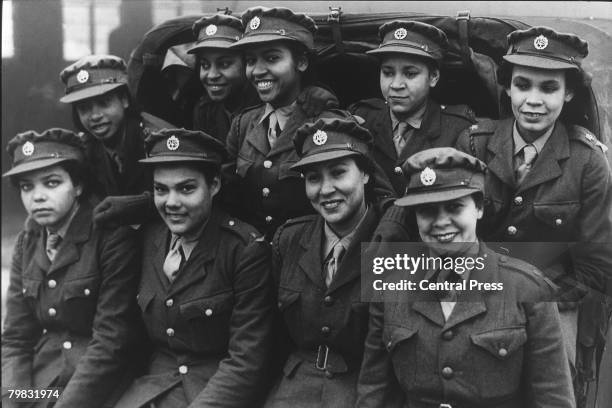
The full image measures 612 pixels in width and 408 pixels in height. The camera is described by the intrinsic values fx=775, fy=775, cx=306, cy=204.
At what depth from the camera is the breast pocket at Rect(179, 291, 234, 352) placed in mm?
3645

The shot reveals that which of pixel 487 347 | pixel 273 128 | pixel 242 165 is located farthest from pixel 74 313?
pixel 487 347

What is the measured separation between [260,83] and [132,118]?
966mm

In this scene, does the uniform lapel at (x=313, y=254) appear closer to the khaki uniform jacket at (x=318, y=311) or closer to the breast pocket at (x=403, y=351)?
the khaki uniform jacket at (x=318, y=311)

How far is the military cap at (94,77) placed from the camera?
14.1 feet

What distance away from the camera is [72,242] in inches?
156

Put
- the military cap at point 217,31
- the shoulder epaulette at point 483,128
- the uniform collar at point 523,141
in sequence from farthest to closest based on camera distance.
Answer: the military cap at point 217,31, the shoulder epaulette at point 483,128, the uniform collar at point 523,141

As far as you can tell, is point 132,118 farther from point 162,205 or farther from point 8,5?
point 8,5

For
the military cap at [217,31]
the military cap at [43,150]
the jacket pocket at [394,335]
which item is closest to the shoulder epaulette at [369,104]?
the military cap at [217,31]

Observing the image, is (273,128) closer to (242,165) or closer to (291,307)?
(242,165)

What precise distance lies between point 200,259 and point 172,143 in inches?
22.5

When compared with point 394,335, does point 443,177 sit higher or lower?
higher

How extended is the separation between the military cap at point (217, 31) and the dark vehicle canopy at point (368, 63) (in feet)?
0.60

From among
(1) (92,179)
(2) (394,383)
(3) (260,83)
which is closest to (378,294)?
(2) (394,383)

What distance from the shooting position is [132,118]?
4434mm
